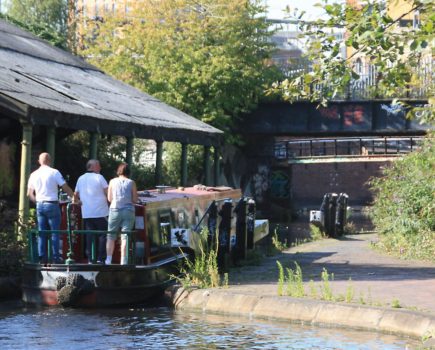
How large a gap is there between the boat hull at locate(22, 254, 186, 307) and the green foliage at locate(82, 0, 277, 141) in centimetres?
4041

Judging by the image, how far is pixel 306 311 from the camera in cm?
1279

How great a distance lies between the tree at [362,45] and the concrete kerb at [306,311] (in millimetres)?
2397

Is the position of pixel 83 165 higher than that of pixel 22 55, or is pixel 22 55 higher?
pixel 22 55

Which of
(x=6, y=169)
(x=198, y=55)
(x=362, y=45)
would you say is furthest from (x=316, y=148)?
(x=362, y=45)

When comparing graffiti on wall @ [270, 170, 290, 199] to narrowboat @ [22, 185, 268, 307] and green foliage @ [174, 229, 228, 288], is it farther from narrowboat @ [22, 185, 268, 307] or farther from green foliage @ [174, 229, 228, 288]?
green foliage @ [174, 229, 228, 288]

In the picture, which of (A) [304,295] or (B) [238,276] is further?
(B) [238,276]

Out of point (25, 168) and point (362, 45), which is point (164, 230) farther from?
point (362, 45)

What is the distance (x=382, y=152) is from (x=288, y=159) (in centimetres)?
628

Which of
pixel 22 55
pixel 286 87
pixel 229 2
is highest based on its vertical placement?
pixel 229 2

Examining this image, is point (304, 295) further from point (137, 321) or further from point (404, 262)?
point (404, 262)

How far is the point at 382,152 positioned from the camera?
213 feet

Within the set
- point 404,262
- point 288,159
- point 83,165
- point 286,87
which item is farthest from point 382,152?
point 286,87

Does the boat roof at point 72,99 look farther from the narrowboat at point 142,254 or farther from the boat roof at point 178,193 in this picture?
the narrowboat at point 142,254

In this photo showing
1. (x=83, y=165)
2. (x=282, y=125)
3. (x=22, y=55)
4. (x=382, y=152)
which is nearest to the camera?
(x=22, y=55)
